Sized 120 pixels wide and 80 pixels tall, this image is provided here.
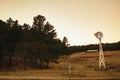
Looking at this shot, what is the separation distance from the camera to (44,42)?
213 ft

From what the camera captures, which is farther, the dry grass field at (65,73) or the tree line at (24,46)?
the tree line at (24,46)

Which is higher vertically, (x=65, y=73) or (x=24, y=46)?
(x=24, y=46)

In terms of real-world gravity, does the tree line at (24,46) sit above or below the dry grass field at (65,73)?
above

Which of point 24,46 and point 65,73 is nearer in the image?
point 65,73

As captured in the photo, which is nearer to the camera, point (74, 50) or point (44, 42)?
point (44, 42)

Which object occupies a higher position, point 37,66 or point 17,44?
point 17,44

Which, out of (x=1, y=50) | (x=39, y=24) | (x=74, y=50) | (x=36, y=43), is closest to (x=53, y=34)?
(x=39, y=24)

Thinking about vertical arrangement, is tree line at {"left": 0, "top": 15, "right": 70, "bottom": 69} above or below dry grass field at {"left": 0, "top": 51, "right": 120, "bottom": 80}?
above

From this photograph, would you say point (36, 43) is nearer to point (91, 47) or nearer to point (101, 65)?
point (101, 65)

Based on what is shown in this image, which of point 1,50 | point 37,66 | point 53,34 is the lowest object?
point 37,66

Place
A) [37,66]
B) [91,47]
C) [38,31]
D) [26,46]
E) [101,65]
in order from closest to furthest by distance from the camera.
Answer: [101,65]
[26,46]
[37,66]
[38,31]
[91,47]

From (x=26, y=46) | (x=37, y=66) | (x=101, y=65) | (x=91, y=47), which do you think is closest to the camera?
(x=101, y=65)

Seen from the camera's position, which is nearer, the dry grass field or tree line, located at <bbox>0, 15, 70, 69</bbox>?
the dry grass field

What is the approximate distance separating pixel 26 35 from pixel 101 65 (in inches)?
774
